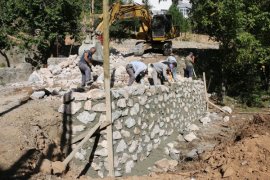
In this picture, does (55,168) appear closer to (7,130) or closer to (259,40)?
(7,130)

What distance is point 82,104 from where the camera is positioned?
27.0 ft

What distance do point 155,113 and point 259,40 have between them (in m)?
11.4

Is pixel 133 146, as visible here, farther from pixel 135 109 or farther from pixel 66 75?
pixel 66 75

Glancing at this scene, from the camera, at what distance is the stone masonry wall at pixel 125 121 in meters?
8.24

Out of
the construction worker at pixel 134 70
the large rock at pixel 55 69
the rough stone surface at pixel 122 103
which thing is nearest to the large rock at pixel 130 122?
the rough stone surface at pixel 122 103

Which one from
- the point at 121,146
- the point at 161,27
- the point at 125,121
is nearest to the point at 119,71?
the point at 125,121

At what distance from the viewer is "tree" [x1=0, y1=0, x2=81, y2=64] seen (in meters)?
19.0

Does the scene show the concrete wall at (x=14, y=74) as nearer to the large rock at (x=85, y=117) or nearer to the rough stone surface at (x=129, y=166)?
the large rock at (x=85, y=117)

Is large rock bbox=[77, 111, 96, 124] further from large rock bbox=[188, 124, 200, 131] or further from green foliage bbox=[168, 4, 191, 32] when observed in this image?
green foliage bbox=[168, 4, 191, 32]

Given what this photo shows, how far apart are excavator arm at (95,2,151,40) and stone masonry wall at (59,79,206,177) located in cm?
702

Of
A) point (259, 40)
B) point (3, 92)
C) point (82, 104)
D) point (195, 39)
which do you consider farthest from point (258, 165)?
point (195, 39)

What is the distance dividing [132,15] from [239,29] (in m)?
5.19

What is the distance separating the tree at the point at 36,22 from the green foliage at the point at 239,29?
639cm

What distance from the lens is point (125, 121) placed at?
28.9 feet
